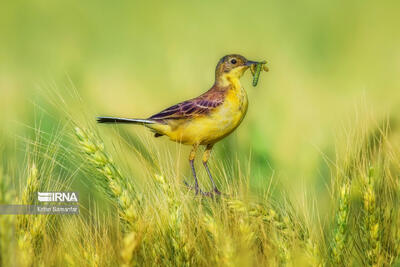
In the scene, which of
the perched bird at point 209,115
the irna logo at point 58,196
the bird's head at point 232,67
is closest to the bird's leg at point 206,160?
the perched bird at point 209,115

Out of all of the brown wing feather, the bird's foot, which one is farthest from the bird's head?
the bird's foot

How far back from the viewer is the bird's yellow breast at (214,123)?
343cm

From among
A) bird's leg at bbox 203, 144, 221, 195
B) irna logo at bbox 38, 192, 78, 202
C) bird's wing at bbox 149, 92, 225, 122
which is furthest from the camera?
bird's wing at bbox 149, 92, 225, 122

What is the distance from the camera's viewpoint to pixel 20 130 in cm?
381

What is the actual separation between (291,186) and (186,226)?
0.85 metres

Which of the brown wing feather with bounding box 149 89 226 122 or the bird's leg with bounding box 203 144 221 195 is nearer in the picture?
the bird's leg with bounding box 203 144 221 195

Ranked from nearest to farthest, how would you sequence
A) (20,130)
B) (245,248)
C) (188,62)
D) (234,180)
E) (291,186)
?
(245,248)
(234,180)
(291,186)
(20,130)
(188,62)

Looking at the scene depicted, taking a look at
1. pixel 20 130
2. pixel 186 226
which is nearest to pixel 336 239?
pixel 186 226

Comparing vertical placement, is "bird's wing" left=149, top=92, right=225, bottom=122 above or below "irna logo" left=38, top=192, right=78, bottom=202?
above

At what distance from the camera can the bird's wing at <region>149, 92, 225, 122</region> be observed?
11.5ft

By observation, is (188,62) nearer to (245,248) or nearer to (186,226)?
(186,226)

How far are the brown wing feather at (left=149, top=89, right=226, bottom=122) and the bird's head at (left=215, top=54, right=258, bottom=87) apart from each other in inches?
4.3

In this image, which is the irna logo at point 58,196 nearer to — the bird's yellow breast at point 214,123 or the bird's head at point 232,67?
the bird's yellow breast at point 214,123

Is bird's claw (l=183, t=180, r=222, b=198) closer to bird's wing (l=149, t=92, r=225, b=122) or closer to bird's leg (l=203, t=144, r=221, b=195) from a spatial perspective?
bird's leg (l=203, t=144, r=221, b=195)
